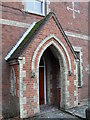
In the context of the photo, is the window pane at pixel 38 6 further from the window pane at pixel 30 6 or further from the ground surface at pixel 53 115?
the ground surface at pixel 53 115

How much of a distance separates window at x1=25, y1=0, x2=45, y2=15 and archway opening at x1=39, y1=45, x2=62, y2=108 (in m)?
2.27

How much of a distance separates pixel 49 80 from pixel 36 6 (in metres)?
4.37

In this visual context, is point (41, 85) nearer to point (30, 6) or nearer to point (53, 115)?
point (53, 115)

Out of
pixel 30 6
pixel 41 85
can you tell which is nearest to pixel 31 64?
pixel 41 85

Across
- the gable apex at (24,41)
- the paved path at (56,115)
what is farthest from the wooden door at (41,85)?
the gable apex at (24,41)

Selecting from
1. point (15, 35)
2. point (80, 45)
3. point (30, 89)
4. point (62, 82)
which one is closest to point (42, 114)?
point (30, 89)

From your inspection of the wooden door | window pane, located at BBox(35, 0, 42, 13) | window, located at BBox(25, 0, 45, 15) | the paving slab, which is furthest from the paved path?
window pane, located at BBox(35, 0, 42, 13)

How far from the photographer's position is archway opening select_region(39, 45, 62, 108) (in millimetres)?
10031

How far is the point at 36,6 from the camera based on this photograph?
979 cm

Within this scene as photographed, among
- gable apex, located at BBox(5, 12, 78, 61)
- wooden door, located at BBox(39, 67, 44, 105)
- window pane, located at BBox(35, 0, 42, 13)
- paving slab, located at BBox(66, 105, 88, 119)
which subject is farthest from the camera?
wooden door, located at BBox(39, 67, 44, 105)

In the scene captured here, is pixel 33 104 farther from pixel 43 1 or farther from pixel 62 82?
pixel 43 1

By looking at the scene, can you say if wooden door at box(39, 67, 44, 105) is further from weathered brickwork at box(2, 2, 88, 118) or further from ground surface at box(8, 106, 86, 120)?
ground surface at box(8, 106, 86, 120)

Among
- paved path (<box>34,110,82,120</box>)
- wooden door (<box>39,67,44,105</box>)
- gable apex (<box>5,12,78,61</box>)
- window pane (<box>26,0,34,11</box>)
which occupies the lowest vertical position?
paved path (<box>34,110,82,120</box>)

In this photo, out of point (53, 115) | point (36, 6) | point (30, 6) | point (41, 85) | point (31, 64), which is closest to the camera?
point (31, 64)
